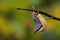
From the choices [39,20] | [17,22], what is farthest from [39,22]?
[17,22]

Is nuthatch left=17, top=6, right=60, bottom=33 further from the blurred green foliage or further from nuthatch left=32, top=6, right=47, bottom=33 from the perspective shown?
the blurred green foliage

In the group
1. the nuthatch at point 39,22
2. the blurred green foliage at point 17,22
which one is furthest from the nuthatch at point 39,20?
the blurred green foliage at point 17,22

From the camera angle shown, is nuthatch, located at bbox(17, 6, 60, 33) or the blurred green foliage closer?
nuthatch, located at bbox(17, 6, 60, 33)

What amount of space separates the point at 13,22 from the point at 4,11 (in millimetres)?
127

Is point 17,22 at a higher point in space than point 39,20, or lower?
lower

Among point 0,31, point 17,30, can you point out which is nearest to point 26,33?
point 17,30

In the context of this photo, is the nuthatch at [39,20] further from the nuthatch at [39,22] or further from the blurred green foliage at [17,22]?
the blurred green foliage at [17,22]

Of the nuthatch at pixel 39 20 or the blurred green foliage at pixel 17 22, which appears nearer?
the nuthatch at pixel 39 20

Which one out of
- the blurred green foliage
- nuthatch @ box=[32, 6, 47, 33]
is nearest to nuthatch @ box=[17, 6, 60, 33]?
nuthatch @ box=[32, 6, 47, 33]

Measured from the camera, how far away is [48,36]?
226cm

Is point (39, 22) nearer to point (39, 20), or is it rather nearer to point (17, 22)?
point (39, 20)

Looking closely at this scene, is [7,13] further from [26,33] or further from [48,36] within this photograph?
[48,36]

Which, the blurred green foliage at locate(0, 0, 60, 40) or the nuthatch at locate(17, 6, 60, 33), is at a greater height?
the nuthatch at locate(17, 6, 60, 33)

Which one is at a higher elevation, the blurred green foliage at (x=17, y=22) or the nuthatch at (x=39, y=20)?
the nuthatch at (x=39, y=20)
